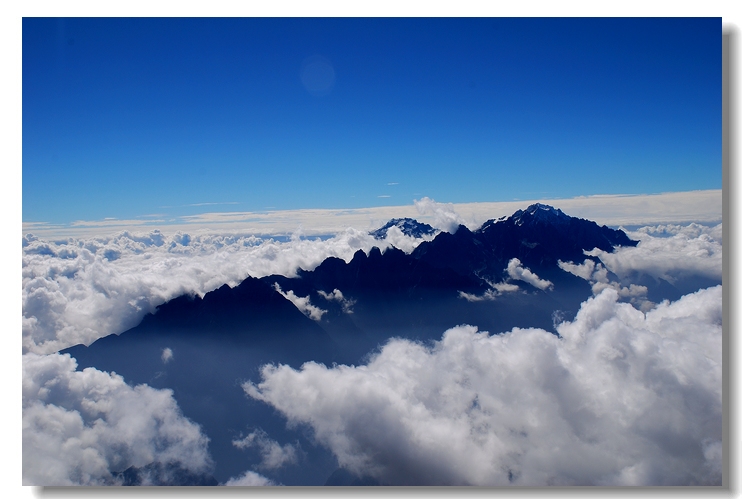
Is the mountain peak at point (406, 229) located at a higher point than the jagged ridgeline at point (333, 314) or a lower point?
higher

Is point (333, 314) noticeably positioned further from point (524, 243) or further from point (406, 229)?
point (524, 243)

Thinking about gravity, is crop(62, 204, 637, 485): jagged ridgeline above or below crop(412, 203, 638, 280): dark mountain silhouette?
below

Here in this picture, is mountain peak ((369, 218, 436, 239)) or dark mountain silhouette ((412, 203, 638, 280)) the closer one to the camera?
dark mountain silhouette ((412, 203, 638, 280))

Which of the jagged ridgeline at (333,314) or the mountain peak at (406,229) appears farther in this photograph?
the mountain peak at (406,229)

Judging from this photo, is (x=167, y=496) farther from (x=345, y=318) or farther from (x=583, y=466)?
A: (x=345, y=318)

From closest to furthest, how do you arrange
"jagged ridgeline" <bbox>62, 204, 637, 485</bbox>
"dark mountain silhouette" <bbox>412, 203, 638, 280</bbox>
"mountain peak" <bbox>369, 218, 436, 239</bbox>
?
1. "jagged ridgeline" <bbox>62, 204, 637, 485</bbox>
2. "dark mountain silhouette" <bbox>412, 203, 638, 280</bbox>
3. "mountain peak" <bbox>369, 218, 436, 239</bbox>

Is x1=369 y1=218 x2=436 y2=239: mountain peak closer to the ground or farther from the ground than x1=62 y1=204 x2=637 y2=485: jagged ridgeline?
farther from the ground

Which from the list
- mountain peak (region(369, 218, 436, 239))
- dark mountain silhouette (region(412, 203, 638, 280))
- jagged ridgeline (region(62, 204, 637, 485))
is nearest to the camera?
jagged ridgeline (region(62, 204, 637, 485))
